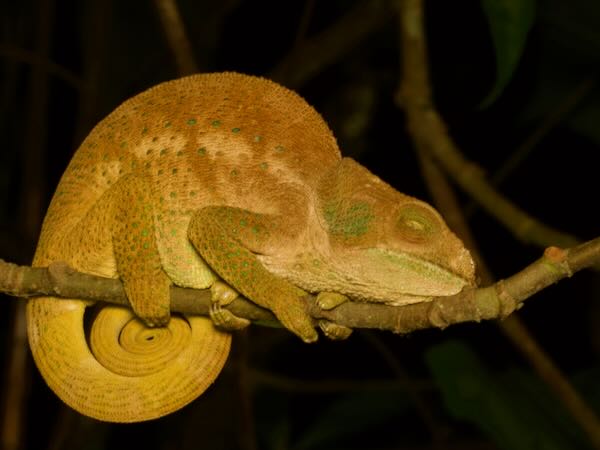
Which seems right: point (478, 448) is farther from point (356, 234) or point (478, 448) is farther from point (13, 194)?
point (13, 194)

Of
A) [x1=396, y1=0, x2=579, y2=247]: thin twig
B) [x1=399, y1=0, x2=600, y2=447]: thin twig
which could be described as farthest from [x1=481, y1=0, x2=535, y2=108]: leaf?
[x1=399, y1=0, x2=600, y2=447]: thin twig

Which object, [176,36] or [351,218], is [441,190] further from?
[351,218]

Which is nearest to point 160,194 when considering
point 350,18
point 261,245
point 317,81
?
point 261,245

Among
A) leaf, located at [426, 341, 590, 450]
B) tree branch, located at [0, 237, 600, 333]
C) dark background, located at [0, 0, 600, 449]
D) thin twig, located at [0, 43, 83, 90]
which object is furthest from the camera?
dark background, located at [0, 0, 600, 449]

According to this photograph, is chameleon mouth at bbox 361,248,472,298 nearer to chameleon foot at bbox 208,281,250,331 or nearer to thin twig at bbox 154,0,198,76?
chameleon foot at bbox 208,281,250,331

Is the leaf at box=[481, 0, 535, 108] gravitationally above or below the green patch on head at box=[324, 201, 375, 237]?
above

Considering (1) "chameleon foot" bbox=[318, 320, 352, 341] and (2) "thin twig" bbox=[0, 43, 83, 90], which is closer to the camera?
(1) "chameleon foot" bbox=[318, 320, 352, 341]
